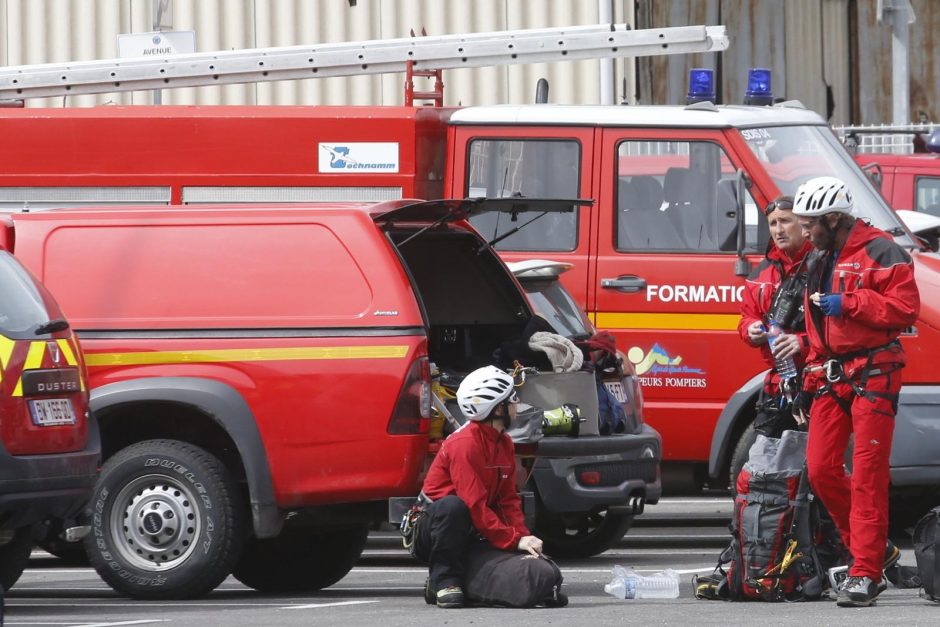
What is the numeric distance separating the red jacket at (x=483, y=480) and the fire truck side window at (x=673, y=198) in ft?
8.86

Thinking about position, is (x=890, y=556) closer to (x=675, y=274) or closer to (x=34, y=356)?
(x=675, y=274)

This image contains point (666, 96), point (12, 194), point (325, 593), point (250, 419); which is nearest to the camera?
point (250, 419)

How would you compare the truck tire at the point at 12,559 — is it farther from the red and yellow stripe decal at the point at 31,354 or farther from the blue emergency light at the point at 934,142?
the blue emergency light at the point at 934,142

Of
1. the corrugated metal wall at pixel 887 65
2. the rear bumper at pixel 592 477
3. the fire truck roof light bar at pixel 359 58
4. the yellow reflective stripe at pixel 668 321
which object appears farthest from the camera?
the corrugated metal wall at pixel 887 65

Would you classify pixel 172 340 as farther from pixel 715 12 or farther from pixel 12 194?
pixel 715 12

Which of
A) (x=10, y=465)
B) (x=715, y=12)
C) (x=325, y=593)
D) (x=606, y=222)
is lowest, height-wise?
(x=325, y=593)

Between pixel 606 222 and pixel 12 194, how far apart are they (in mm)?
3452

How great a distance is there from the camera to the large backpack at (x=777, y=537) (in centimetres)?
855

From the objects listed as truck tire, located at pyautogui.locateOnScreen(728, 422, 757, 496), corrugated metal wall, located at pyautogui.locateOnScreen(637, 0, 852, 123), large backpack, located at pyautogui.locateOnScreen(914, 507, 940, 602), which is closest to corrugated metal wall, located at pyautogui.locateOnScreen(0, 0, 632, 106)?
corrugated metal wall, located at pyautogui.locateOnScreen(637, 0, 852, 123)

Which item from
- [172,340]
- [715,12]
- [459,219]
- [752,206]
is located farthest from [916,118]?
[172,340]

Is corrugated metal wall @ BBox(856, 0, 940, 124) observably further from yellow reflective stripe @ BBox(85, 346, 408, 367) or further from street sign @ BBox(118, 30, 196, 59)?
yellow reflective stripe @ BBox(85, 346, 408, 367)

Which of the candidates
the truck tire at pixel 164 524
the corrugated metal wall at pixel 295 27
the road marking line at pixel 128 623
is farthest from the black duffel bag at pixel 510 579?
the corrugated metal wall at pixel 295 27

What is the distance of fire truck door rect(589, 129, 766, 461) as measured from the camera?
36.0 feet

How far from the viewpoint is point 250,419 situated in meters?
8.73
